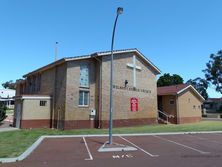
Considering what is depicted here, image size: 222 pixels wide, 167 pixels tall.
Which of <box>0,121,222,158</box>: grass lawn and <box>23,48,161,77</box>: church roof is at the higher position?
<box>23,48,161,77</box>: church roof

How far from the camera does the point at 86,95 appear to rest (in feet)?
77.7

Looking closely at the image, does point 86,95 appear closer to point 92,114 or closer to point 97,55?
point 92,114

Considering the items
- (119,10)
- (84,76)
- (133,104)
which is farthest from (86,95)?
(119,10)

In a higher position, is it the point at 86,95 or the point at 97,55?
the point at 97,55

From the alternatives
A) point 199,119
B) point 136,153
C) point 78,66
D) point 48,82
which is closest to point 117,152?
point 136,153

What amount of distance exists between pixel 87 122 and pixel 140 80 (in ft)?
25.9

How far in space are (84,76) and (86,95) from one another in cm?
181

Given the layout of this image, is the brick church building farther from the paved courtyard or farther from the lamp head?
the lamp head

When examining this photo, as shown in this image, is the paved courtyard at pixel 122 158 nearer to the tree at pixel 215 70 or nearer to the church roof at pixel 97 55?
the church roof at pixel 97 55

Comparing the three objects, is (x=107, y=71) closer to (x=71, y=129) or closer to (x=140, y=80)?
(x=140, y=80)

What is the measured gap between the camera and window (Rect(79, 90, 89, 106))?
23.2 meters

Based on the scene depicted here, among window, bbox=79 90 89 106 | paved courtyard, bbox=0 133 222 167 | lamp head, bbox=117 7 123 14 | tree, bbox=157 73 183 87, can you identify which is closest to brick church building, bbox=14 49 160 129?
window, bbox=79 90 89 106

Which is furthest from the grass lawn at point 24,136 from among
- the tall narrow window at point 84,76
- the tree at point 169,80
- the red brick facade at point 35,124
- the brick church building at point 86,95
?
the tree at point 169,80

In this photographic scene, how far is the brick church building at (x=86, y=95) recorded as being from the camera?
2258 centimetres
